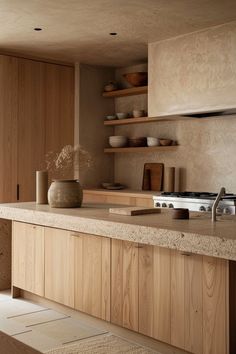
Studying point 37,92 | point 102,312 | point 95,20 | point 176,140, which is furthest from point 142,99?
point 102,312

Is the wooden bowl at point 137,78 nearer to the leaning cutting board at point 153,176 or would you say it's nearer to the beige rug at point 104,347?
the leaning cutting board at point 153,176

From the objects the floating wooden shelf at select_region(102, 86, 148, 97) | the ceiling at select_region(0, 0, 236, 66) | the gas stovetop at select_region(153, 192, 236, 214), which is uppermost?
the ceiling at select_region(0, 0, 236, 66)

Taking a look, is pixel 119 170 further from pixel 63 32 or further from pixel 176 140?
pixel 63 32

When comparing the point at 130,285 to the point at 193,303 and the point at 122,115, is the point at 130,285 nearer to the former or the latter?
the point at 193,303

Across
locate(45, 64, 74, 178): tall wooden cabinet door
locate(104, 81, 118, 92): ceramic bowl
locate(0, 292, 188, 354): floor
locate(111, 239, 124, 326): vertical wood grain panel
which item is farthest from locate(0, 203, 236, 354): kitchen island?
locate(104, 81, 118, 92): ceramic bowl

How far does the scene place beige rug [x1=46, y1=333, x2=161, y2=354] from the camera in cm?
321

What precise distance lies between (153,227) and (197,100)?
2508 millimetres

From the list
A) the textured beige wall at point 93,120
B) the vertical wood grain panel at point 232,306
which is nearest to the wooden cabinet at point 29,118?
the textured beige wall at point 93,120

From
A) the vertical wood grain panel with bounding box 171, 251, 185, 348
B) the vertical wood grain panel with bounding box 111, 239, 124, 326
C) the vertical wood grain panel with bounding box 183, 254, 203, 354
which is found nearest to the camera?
the vertical wood grain panel with bounding box 183, 254, 203, 354

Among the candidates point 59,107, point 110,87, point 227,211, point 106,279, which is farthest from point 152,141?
point 106,279

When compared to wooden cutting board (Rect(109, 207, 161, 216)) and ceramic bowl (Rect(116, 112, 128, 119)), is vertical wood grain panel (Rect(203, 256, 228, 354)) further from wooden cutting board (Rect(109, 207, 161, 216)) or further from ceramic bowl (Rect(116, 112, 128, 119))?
ceramic bowl (Rect(116, 112, 128, 119))

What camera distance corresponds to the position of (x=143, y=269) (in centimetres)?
319

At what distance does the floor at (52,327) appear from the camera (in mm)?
3340

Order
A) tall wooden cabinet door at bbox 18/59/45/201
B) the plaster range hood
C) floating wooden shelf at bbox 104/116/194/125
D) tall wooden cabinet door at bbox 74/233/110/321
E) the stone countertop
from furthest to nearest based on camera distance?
tall wooden cabinet door at bbox 18/59/45/201 < floating wooden shelf at bbox 104/116/194/125 < the plaster range hood < tall wooden cabinet door at bbox 74/233/110/321 < the stone countertop
